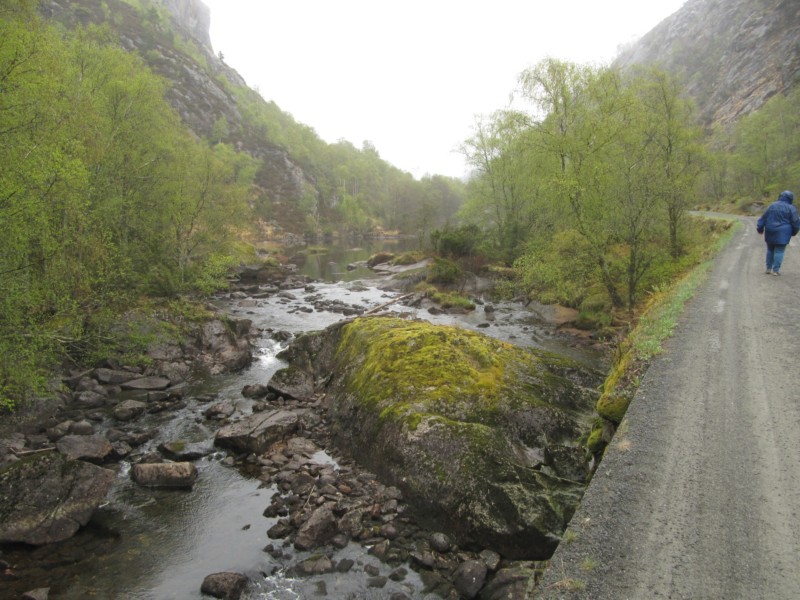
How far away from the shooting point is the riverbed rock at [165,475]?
33.9 ft

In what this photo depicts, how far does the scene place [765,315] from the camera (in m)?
10.7

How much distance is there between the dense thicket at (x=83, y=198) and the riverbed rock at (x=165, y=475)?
11.9 ft

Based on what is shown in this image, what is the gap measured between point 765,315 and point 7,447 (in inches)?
752

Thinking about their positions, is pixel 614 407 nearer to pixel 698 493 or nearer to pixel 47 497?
pixel 698 493

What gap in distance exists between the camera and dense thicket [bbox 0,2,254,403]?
452 inches

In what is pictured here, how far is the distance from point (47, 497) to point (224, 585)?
4.41 m

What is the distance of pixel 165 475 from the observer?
10367 mm

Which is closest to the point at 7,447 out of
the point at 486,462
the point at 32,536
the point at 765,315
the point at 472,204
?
the point at 32,536

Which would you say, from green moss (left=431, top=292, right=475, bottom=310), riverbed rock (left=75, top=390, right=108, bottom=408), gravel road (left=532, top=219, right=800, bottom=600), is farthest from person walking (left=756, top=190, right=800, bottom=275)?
riverbed rock (left=75, top=390, right=108, bottom=408)

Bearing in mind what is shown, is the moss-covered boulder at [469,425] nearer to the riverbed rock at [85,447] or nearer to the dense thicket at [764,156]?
the riverbed rock at [85,447]

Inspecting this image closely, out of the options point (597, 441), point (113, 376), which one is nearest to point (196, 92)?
point (113, 376)

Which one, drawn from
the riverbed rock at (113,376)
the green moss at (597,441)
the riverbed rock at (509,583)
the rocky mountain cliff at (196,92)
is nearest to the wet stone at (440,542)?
the riverbed rock at (509,583)

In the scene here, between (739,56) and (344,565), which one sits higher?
(739,56)

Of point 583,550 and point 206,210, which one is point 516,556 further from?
point 206,210
